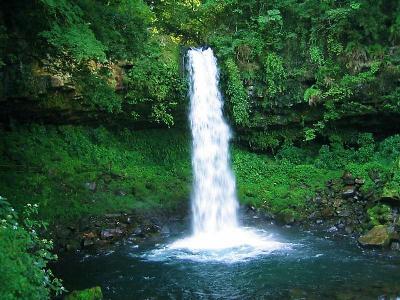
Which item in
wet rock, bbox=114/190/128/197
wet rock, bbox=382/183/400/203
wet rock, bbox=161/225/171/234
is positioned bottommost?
wet rock, bbox=161/225/171/234

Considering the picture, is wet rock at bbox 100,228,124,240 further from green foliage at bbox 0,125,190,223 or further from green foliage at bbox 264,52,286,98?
green foliage at bbox 264,52,286,98

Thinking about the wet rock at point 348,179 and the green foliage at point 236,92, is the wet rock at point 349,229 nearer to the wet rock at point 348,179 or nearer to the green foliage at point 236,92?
the wet rock at point 348,179

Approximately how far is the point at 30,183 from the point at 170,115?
4584mm

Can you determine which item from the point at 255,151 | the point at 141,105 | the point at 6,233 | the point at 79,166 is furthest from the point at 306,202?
the point at 6,233

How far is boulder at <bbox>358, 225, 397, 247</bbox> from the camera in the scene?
10.5 m

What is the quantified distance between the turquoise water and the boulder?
0.87ft

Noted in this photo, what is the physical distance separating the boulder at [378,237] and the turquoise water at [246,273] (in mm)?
266

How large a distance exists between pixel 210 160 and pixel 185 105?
79.3 inches

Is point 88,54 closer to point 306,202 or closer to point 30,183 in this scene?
point 30,183

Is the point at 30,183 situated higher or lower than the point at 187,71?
lower

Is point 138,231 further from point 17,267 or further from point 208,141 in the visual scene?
point 17,267

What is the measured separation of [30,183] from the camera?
40.9ft

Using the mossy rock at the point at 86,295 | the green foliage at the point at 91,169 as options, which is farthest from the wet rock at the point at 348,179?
the mossy rock at the point at 86,295

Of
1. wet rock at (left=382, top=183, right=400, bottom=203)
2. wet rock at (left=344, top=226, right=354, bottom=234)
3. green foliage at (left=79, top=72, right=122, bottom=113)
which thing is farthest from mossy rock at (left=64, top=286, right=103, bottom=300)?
wet rock at (left=382, top=183, right=400, bottom=203)
